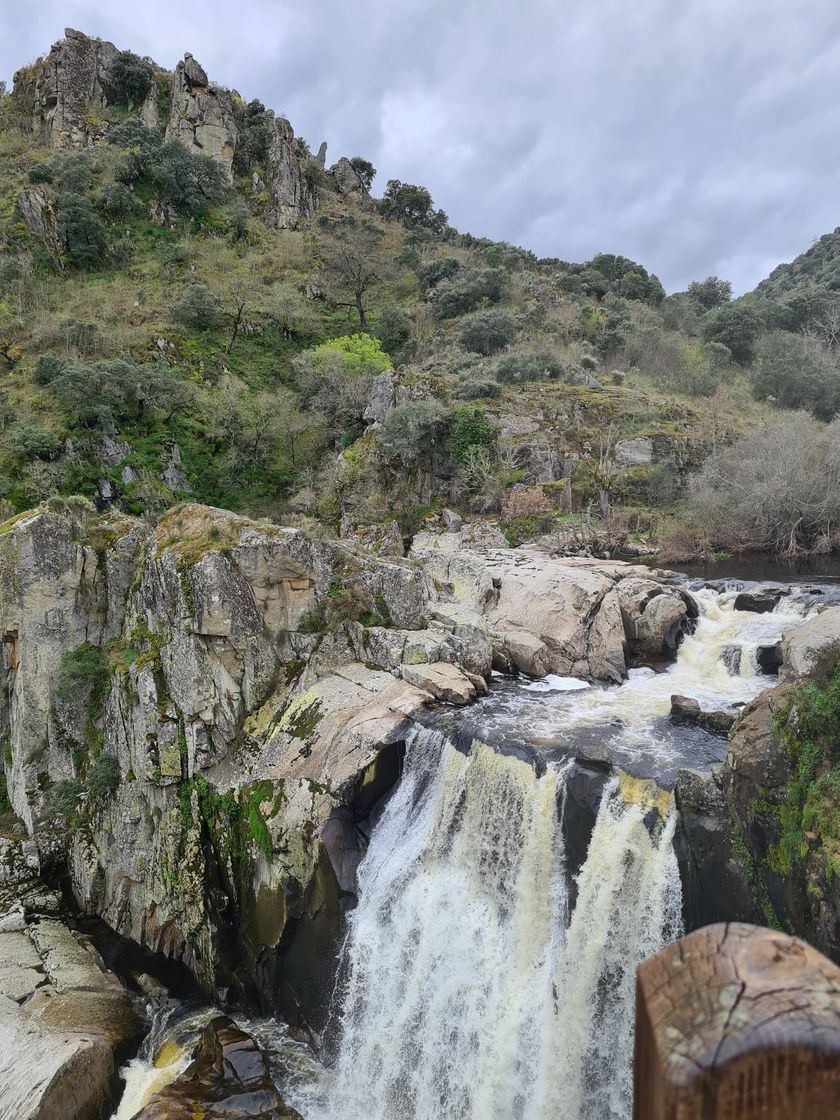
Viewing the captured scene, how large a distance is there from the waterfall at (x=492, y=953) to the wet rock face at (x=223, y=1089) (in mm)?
514

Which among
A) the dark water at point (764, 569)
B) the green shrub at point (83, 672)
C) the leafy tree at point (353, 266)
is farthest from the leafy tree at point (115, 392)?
the dark water at point (764, 569)

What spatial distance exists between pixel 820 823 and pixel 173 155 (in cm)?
5562

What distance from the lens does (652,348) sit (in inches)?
1613

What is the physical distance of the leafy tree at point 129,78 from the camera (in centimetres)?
4925

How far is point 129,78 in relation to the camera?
49406mm

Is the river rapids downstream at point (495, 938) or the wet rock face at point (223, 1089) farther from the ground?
the river rapids downstream at point (495, 938)

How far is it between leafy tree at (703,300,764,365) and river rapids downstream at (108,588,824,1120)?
140 feet

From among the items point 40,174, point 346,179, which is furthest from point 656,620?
point 346,179

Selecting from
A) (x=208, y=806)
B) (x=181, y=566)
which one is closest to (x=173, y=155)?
→ (x=181, y=566)

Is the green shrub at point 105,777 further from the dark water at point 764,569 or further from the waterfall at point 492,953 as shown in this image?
the dark water at point 764,569

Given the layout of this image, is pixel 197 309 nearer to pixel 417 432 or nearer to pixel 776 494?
pixel 417 432

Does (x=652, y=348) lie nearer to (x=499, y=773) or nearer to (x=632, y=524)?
(x=632, y=524)

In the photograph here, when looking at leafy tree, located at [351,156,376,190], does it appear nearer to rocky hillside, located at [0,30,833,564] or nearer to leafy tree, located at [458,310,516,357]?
rocky hillside, located at [0,30,833,564]

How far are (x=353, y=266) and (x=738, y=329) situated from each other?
2856 cm
